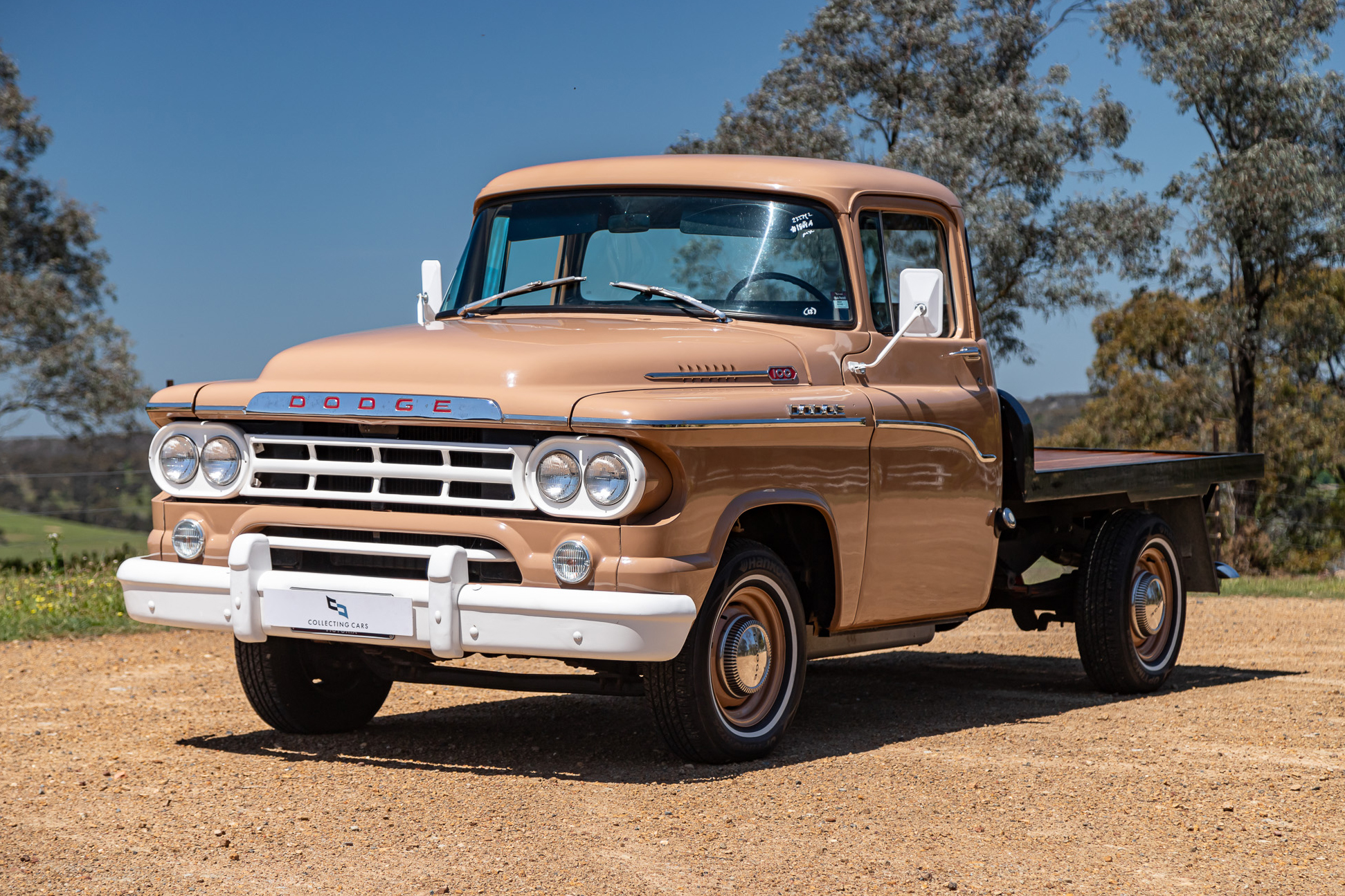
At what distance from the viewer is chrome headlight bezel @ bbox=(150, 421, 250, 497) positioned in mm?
6137

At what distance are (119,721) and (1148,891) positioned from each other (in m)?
4.82

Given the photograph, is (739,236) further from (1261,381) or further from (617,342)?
(1261,381)

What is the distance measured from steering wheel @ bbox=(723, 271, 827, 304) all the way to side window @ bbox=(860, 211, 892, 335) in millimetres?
264

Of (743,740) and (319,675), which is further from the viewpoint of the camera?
(319,675)

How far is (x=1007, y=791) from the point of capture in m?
5.70

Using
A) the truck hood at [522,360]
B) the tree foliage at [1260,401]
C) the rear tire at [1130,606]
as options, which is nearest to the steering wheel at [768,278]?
the truck hood at [522,360]

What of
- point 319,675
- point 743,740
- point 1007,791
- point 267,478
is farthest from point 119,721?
point 1007,791

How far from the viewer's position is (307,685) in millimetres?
6816

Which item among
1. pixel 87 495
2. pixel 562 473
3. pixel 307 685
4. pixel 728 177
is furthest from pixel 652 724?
pixel 87 495

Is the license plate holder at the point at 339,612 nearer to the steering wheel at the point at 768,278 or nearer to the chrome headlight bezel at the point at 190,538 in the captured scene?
the chrome headlight bezel at the point at 190,538

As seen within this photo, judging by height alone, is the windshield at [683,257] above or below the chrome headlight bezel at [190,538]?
above

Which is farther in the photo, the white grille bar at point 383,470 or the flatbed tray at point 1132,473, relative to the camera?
the flatbed tray at point 1132,473

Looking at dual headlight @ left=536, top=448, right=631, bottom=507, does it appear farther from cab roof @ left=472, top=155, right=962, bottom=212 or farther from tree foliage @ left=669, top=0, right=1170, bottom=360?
tree foliage @ left=669, top=0, right=1170, bottom=360

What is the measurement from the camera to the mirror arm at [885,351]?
6688mm
